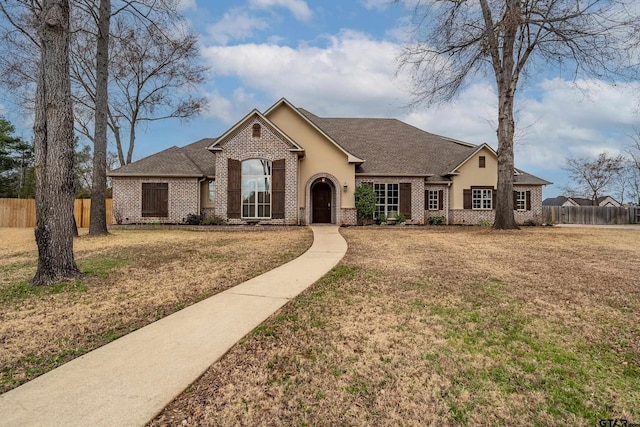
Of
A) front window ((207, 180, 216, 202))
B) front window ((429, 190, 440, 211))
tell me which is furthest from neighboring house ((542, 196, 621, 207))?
front window ((207, 180, 216, 202))

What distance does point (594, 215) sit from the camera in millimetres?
30016

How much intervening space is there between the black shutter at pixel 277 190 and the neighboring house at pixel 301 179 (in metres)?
0.05

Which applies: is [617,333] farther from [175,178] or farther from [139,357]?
[175,178]

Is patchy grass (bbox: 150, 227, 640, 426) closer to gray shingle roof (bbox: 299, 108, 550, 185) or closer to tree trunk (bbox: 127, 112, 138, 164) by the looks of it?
gray shingle roof (bbox: 299, 108, 550, 185)

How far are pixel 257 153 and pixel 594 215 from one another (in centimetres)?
3111

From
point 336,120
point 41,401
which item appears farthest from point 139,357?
point 336,120

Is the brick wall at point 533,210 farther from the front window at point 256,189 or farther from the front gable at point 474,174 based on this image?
the front window at point 256,189

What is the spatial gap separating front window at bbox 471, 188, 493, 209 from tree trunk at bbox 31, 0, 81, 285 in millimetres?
20317

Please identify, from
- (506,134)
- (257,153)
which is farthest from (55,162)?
(506,134)

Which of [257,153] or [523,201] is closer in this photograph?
[257,153]

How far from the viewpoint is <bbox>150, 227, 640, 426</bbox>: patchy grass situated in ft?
7.59

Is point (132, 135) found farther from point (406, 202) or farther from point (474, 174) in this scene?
point (474, 174)

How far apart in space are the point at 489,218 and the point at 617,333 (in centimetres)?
1864

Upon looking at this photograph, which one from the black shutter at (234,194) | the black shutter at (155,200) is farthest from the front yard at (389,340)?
the black shutter at (155,200)
